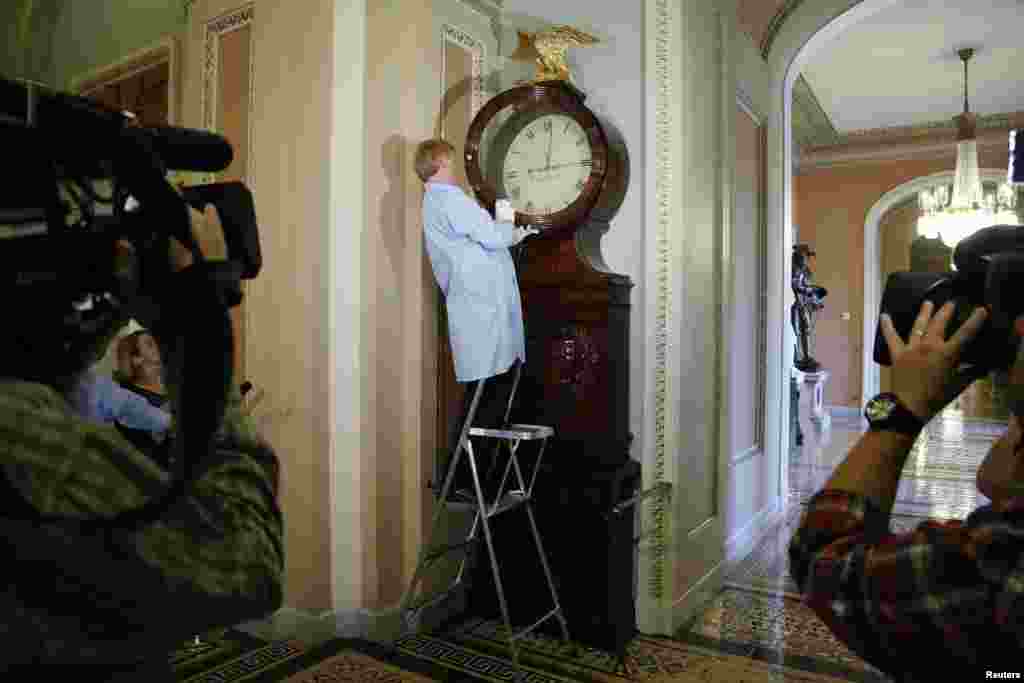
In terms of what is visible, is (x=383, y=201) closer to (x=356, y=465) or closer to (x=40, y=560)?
(x=356, y=465)

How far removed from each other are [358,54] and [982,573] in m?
2.50

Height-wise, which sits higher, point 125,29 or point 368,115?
point 125,29

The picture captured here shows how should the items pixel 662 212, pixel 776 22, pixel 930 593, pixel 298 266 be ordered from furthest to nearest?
pixel 776 22 < pixel 662 212 < pixel 298 266 < pixel 930 593

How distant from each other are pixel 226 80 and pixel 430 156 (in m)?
1.05

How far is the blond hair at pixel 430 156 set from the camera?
95.9 inches

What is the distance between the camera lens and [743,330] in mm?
3830

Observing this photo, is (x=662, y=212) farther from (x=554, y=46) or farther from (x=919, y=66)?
(x=919, y=66)

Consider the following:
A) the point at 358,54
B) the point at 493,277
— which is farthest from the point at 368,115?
the point at 493,277

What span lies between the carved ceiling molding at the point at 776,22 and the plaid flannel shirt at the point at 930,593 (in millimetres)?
4078

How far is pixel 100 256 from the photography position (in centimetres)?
48

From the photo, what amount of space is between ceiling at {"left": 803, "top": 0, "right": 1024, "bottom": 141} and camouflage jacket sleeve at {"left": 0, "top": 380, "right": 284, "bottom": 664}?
5540mm

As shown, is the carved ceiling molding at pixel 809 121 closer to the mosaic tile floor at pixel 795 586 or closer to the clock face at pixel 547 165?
the mosaic tile floor at pixel 795 586

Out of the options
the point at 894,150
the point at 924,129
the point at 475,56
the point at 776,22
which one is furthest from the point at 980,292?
the point at 894,150

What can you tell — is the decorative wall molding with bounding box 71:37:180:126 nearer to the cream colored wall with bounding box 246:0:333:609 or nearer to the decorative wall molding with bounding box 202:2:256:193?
the decorative wall molding with bounding box 202:2:256:193
